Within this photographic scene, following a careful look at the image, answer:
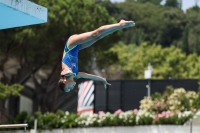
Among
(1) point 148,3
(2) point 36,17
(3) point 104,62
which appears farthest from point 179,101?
(1) point 148,3

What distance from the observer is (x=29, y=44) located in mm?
29078

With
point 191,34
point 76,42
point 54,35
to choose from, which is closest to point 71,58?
point 76,42

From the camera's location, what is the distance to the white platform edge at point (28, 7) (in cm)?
1063

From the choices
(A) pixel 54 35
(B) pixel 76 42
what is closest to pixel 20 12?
(B) pixel 76 42

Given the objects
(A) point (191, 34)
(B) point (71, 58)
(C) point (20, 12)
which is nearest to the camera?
(B) point (71, 58)

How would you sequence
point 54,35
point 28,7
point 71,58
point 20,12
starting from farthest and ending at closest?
point 54,35 → point 28,7 → point 20,12 → point 71,58

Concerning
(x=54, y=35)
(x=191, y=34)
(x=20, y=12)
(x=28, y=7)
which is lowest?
(x=20, y=12)

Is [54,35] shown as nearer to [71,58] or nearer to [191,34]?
[71,58]

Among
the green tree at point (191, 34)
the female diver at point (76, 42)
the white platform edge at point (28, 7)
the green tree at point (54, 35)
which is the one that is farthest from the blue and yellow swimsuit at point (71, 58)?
the green tree at point (191, 34)

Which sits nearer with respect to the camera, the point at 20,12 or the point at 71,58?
the point at 71,58

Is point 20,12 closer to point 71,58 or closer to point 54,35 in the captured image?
point 71,58

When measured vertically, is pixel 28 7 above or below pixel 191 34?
below

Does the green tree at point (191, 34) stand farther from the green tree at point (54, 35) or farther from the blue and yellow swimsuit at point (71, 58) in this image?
the blue and yellow swimsuit at point (71, 58)

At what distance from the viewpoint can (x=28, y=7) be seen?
1100 cm
